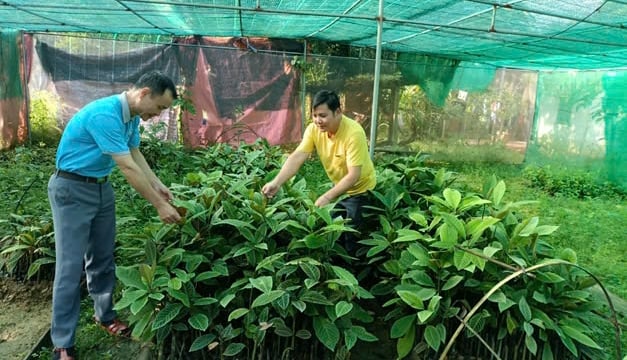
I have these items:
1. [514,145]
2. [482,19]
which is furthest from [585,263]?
[514,145]

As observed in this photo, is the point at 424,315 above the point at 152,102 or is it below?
below

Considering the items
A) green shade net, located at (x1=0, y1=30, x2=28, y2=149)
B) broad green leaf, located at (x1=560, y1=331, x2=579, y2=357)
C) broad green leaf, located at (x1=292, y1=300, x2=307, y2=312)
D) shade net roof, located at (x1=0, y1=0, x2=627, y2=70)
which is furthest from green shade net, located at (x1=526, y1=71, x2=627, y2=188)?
green shade net, located at (x1=0, y1=30, x2=28, y2=149)

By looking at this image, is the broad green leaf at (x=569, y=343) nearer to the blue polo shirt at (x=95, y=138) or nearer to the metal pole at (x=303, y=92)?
the blue polo shirt at (x=95, y=138)

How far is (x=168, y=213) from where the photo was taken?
249 cm

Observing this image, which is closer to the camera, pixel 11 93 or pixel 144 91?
pixel 144 91

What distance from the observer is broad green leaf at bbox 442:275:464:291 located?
241cm

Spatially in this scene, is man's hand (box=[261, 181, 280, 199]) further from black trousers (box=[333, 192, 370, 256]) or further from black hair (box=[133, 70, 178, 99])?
black hair (box=[133, 70, 178, 99])

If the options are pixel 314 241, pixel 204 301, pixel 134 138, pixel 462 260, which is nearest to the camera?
pixel 204 301

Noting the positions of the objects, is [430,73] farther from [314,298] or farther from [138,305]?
[138,305]

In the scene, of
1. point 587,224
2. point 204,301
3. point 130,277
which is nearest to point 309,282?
point 204,301

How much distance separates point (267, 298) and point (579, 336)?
161cm

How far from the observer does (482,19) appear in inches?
227

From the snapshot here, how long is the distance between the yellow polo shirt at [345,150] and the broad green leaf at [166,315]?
1424 millimetres

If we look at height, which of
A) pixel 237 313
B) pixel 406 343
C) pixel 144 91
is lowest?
pixel 406 343
